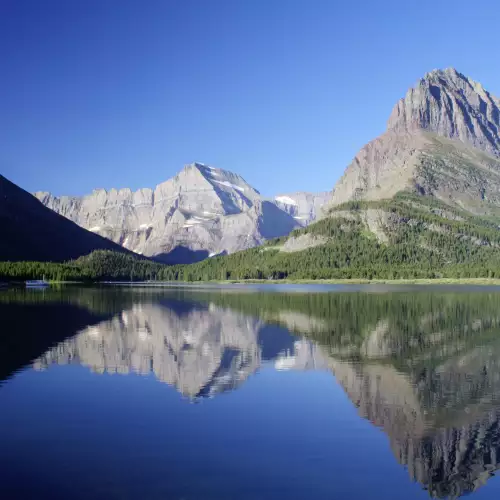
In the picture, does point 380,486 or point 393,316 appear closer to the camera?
point 380,486

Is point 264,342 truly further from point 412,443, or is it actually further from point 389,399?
point 412,443

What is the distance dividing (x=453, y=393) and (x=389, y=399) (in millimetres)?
4985

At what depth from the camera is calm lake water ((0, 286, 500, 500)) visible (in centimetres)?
2572

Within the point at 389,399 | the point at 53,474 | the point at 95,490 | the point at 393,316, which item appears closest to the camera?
the point at 95,490

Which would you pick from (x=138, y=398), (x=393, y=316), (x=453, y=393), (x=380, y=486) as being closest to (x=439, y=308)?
(x=393, y=316)

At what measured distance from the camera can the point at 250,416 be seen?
3678 centimetres

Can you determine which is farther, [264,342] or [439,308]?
[439,308]

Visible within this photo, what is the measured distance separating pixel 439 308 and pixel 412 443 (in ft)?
300

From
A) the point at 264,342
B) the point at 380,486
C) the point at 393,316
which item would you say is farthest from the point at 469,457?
the point at 393,316

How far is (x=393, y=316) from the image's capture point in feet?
329

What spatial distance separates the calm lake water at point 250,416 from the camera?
84.4 feet

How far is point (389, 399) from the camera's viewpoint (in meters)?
40.3

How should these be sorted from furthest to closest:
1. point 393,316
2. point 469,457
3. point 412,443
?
point 393,316 → point 412,443 → point 469,457

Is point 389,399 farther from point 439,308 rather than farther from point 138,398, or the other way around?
point 439,308
